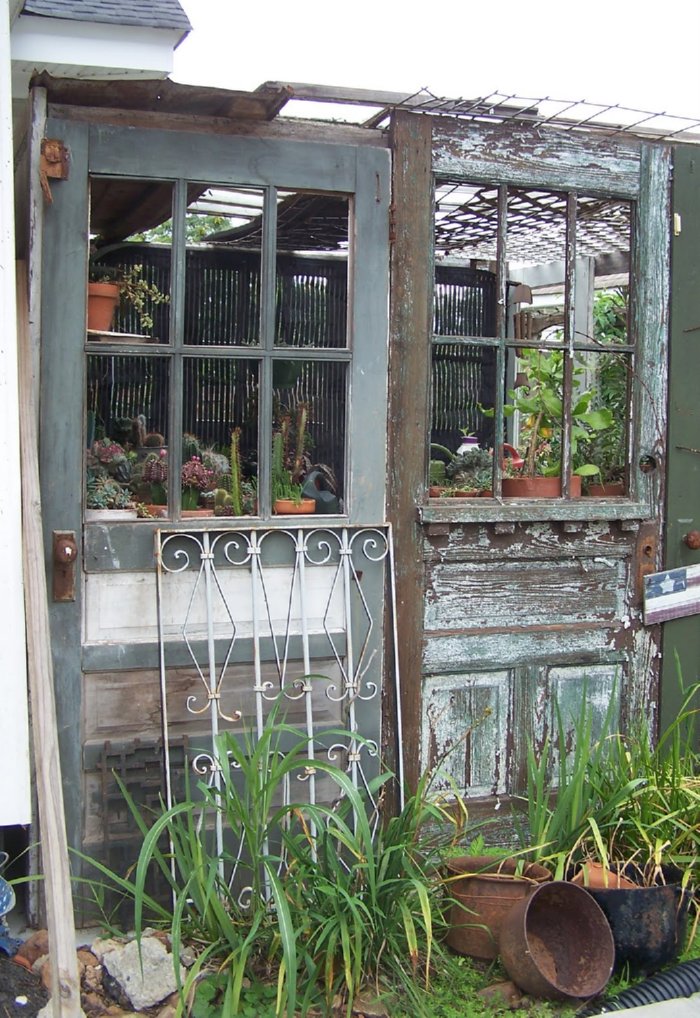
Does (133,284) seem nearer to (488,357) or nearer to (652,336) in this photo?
(652,336)

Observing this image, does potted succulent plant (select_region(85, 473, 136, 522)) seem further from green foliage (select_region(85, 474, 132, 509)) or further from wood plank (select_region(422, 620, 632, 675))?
wood plank (select_region(422, 620, 632, 675))

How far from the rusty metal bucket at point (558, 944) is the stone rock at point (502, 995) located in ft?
0.10

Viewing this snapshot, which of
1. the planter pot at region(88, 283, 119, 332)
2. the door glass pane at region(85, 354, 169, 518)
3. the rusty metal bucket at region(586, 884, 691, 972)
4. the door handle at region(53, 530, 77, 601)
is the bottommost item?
the rusty metal bucket at region(586, 884, 691, 972)

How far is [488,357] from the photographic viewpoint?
6730mm

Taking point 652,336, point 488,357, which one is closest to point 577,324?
point 488,357

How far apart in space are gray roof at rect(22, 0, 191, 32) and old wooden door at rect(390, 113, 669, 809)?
1026 millimetres

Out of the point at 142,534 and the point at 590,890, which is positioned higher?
the point at 142,534

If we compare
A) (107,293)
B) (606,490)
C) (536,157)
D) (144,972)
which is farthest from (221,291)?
(144,972)

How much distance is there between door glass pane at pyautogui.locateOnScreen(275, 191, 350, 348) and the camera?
17.0 feet

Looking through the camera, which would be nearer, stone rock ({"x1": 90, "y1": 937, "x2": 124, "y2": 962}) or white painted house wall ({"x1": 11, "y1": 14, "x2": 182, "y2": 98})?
white painted house wall ({"x1": 11, "y1": 14, "x2": 182, "y2": 98})

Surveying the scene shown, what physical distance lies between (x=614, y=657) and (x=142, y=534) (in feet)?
6.77

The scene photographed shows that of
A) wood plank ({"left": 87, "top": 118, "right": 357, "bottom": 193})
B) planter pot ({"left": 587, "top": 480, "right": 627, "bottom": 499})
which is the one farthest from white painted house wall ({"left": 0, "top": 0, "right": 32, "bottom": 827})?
planter pot ({"left": 587, "top": 480, "right": 627, "bottom": 499})

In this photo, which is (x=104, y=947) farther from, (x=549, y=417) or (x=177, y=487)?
(x=549, y=417)

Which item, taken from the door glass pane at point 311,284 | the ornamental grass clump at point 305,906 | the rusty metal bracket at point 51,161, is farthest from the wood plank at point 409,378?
the rusty metal bracket at point 51,161
